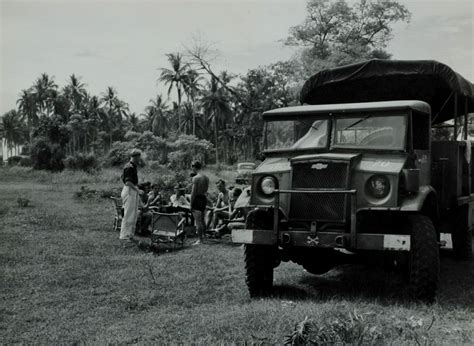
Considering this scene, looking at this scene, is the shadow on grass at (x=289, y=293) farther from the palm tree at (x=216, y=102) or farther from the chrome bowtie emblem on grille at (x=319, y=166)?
the palm tree at (x=216, y=102)

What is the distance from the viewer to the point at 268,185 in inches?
263

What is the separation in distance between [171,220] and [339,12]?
25326 mm

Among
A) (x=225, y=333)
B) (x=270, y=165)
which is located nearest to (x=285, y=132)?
(x=270, y=165)

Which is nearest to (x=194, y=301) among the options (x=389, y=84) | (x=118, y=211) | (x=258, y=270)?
(x=258, y=270)

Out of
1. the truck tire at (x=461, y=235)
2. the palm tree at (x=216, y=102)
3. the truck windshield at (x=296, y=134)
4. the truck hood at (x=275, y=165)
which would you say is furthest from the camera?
the palm tree at (x=216, y=102)

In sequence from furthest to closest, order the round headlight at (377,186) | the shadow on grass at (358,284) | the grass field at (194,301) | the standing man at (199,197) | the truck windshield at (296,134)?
the standing man at (199,197) < the truck windshield at (296,134) < the shadow on grass at (358,284) < the round headlight at (377,186) < the grass field at (194,301)

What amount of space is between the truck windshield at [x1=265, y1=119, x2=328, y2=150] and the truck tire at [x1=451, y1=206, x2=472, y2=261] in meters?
3.46

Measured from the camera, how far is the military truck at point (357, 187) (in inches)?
238

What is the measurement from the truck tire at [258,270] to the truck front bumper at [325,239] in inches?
13.7

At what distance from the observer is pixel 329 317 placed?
16.8 feet

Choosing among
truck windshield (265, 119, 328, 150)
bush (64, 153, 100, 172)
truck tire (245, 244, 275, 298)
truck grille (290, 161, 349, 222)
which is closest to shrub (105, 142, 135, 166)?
bush (64, 153, 100, 172)

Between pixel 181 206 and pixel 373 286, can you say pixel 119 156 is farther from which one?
pixel 373 286

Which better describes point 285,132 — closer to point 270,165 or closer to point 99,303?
point 270,165

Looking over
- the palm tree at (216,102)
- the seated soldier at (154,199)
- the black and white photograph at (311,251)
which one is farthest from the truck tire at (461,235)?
the palm tree at (216,102)
